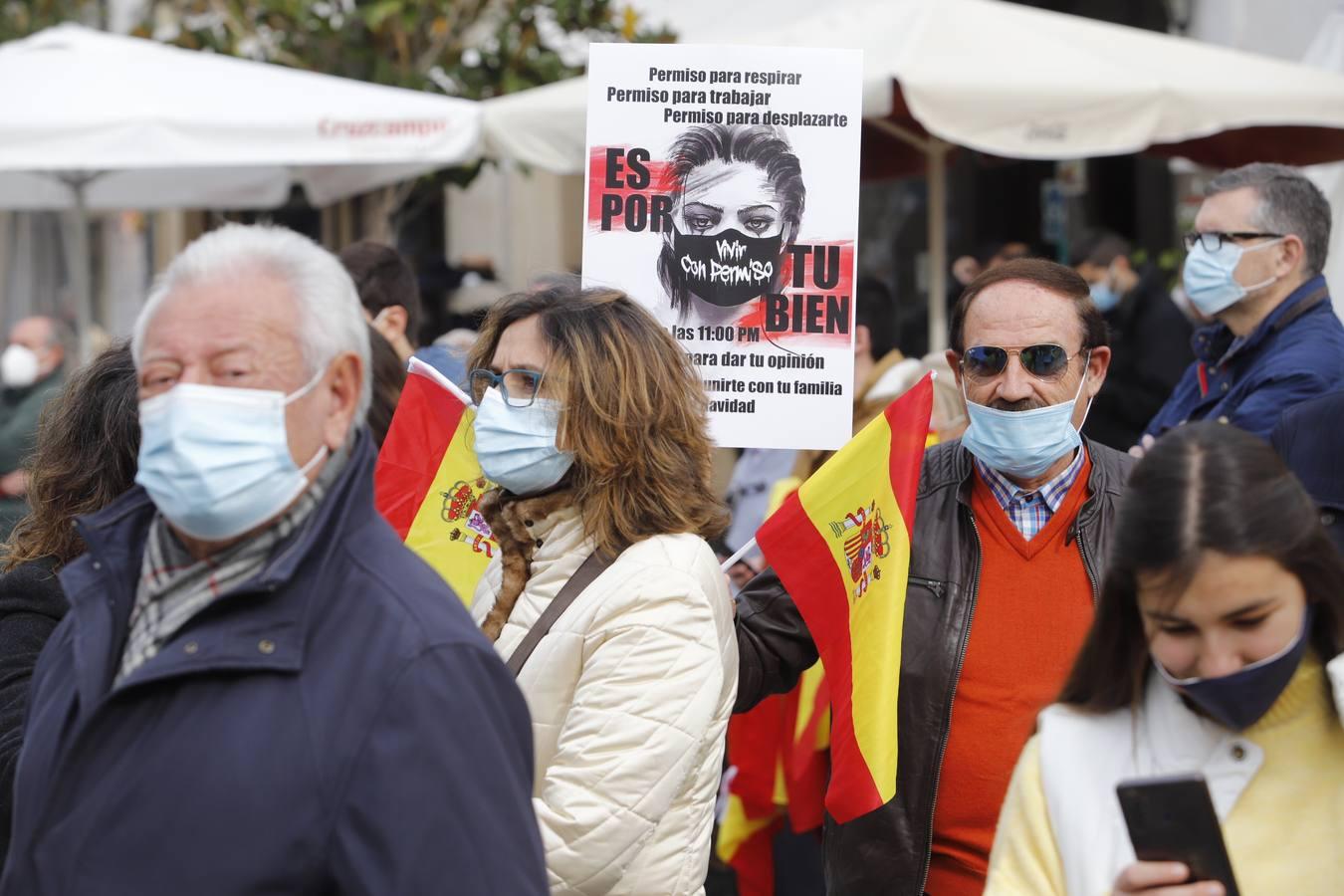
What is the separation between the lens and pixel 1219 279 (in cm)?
516

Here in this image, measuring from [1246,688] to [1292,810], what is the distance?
184 mm

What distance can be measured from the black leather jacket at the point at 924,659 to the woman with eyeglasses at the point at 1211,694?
104 centimetres

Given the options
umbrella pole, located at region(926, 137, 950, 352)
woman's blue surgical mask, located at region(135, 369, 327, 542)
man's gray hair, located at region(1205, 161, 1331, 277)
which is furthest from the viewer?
umbrella pole, located at region(926, 137, 950, 352)

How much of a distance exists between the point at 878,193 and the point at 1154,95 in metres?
6.22

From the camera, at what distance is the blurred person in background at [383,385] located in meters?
4.78

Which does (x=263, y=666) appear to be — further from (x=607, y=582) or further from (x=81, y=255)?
(x=81, y=255)

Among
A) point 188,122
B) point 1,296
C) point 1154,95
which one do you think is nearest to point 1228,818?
point 1154,95

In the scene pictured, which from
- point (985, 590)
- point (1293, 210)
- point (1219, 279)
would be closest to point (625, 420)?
point (985, 590)

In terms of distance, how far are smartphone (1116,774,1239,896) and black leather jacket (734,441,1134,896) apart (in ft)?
4.18

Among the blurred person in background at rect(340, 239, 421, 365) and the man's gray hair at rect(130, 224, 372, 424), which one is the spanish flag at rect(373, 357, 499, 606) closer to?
the man's gray hair at rect(130, 224, 372, 424)

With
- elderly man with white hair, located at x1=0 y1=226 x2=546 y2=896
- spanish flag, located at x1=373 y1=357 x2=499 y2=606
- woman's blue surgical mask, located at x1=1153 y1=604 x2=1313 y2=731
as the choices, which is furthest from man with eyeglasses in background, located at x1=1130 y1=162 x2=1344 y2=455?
elderly man with white hair, located at x1=0 y1=226 x2=546 y2=896

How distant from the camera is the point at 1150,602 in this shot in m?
2.20

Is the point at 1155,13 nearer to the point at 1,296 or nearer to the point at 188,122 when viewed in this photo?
the point at 188,122

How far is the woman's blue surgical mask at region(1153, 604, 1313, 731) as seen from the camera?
2143 millimetres
